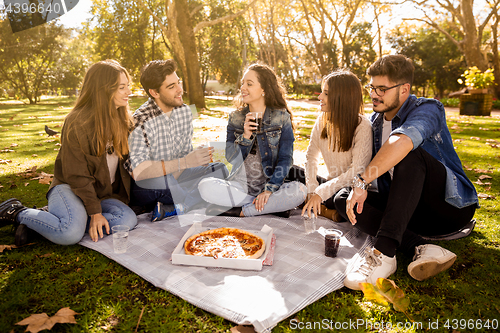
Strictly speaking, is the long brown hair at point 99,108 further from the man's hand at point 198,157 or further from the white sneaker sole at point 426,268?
the white sneaker sole at point 426,268

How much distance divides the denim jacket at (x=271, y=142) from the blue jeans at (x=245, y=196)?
19 cm

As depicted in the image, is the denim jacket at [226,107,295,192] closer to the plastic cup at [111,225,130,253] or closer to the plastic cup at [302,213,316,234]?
the plastic cup at [302,213,316,234]

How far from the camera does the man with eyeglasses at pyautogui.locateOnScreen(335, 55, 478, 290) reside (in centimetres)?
242

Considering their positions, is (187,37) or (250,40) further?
(250,40)

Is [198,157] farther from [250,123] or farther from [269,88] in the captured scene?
[269,88]

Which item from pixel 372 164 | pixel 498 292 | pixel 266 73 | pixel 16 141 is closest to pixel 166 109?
pixel 266 73

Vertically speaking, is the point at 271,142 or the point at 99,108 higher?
the point at 99,108

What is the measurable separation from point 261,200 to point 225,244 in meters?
0.85

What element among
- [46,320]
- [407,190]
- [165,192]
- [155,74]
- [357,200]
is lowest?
[46,320]

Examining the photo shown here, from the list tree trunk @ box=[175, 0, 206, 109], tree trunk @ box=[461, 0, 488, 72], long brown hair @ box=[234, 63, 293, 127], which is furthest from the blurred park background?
long brown hair @ box=[234, 63, 293, 127]

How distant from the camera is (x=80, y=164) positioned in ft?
10.1

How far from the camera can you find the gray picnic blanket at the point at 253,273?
7.11 ft

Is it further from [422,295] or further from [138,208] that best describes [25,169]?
[422,295]

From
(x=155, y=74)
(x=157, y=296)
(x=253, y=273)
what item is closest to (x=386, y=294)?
(x=253, y=273)
